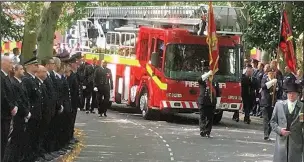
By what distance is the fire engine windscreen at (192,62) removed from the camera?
26.2 m

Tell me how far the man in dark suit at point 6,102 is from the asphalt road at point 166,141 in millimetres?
4457

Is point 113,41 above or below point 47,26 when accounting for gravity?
below

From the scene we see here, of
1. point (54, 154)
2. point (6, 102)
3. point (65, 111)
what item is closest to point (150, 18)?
point (65, 111)

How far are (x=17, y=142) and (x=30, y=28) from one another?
51.6 feet

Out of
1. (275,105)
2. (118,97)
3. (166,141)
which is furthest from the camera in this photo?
(118,97)

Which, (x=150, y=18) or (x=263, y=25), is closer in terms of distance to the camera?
(x=263, y=25)

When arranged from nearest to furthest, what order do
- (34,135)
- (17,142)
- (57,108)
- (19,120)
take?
(19,120), (17,142), (34,135), (57,108)

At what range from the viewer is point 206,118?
71.7ft

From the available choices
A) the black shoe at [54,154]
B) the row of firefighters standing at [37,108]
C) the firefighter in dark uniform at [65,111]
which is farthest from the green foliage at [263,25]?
the black shoe at [54,154]

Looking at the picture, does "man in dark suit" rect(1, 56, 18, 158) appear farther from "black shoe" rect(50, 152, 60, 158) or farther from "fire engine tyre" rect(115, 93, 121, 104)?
"fire engine tyre" rect(115, 93, 121, 104)

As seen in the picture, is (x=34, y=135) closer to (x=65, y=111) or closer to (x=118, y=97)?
(x=65, y=111)

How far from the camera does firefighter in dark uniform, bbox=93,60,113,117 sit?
2747 cm

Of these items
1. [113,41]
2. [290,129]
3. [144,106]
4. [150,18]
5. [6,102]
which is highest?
[150,18]

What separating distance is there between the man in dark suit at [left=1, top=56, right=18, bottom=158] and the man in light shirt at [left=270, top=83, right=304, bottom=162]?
3.82 m
